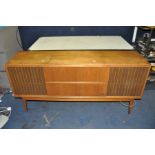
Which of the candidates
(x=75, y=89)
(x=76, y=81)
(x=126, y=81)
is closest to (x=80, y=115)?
(x=75, y=89)

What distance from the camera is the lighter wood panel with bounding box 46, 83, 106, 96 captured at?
156cm

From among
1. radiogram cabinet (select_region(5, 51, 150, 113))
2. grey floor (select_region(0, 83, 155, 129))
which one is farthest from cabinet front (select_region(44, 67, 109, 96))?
grey floor (select_region(0, 83, 155, 129))

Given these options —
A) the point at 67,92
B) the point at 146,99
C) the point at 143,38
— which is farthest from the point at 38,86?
the point at 143,38

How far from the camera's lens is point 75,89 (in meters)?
1.59

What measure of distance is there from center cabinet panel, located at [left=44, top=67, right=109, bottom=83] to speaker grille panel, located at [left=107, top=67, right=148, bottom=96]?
9 centimetres

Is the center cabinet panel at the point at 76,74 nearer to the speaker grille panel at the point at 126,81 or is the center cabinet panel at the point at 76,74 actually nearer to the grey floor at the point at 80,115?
the speaker grille panel at the point at 126,81

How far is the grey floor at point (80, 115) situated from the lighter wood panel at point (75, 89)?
31 cm

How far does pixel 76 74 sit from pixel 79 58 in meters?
0.18

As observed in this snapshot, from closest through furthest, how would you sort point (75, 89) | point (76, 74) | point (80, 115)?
point (76, 74)
point (75, 89)
point (80, 115)

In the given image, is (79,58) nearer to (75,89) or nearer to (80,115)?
(75,89)

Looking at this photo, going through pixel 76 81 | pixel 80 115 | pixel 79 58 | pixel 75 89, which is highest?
pixel 79 58

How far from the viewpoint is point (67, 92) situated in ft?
5.31

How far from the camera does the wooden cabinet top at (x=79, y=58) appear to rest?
57.5 inches
